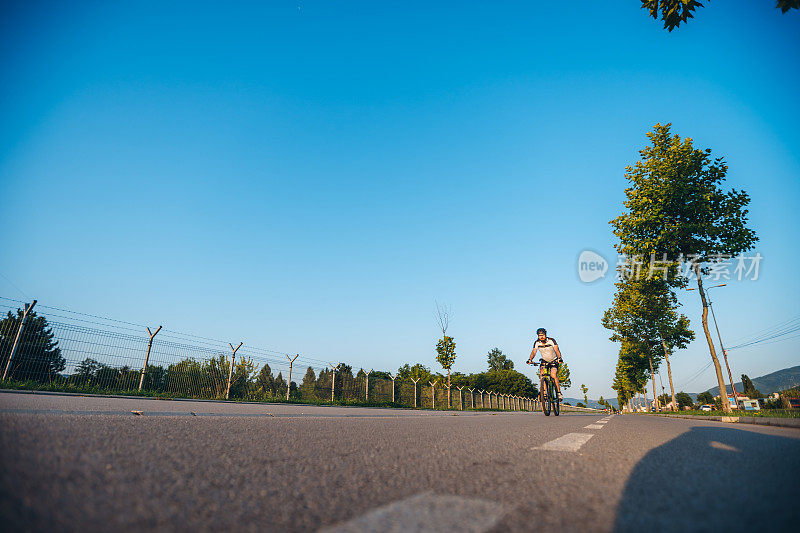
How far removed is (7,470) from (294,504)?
1.04 m

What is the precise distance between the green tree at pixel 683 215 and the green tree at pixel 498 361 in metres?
94.2

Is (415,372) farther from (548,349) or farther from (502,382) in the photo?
(548,349)

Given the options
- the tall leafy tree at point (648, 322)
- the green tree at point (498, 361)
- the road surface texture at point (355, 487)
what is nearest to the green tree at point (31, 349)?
the road surface texture at point (355, 487)

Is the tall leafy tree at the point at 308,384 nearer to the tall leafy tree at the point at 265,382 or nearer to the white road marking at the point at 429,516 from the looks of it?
the tall leafy tree at the point at 265,382

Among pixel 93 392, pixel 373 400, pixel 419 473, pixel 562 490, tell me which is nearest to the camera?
pixel 562 490

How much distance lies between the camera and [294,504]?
4.67 ft

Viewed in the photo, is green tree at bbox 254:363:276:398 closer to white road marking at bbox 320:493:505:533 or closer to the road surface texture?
the road surface texture

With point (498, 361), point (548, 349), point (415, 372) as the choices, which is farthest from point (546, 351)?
point (498, 361)

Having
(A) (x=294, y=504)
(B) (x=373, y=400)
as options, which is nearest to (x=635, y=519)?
(A) (x=294, y=504)

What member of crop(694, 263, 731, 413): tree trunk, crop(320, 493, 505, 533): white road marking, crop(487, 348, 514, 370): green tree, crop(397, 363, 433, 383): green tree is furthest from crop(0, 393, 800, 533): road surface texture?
crop(487, 348, 514, 370): green tree

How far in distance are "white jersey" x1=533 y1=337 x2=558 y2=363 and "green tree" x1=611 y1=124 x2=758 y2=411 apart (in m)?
10.7

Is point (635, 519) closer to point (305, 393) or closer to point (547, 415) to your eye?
point (547, 415)

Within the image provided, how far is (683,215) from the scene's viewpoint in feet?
55.3

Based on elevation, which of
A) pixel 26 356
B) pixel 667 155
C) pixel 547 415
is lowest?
pixel 547 415
